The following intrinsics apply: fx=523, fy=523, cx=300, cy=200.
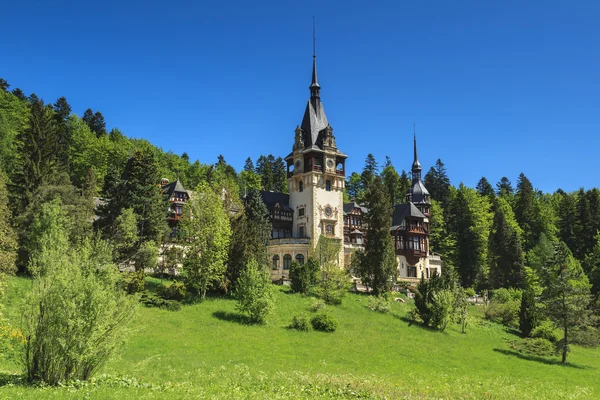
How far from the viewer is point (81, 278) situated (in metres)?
18.3

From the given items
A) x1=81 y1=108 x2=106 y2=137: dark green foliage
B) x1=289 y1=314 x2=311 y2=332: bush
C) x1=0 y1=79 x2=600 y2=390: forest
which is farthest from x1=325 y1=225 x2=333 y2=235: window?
x1=81 y1=108 x2=106 y2=137: dark green foliage

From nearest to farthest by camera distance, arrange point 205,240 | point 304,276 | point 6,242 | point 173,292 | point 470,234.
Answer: point 6,242 < point 173,292 < point 205,240 < point 304,276 < point 470,234

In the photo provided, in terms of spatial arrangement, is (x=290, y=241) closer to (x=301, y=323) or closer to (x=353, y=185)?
(x=301, y=323)

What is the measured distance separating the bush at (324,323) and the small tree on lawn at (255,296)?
141 inches

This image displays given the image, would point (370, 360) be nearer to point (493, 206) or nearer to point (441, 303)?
point (441, 303)

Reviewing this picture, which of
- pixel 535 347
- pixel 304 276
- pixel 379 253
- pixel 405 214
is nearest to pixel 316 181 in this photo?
pixel 379 253

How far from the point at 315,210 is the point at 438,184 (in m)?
58.6

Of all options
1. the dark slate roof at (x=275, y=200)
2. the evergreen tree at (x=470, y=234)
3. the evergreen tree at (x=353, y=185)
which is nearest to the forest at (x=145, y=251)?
the evergreen tree at (x=470, y=234)

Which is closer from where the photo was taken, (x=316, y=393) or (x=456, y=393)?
(x=316, y=393)

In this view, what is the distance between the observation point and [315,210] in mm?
69125

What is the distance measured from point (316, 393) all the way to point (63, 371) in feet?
31.0

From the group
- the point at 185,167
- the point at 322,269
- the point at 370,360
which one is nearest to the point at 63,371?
the point at 370,360

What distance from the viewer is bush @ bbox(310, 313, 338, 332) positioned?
40.9m

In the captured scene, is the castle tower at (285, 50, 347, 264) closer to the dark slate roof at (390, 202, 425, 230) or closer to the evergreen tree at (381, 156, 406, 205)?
the dark slate roof at (390, 202, 425, 230)
